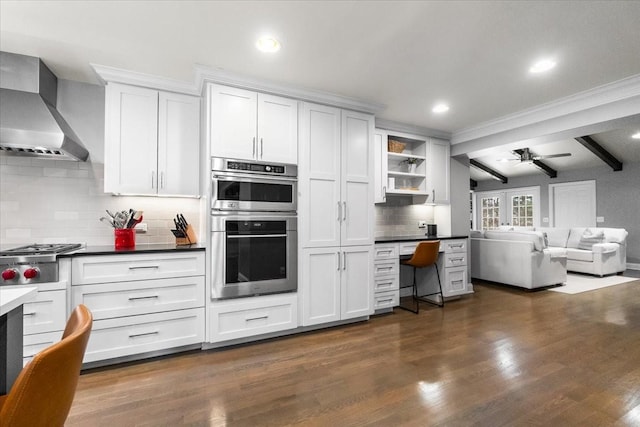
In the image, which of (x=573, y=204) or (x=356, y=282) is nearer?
(x=356, y=282)

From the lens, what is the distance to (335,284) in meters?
3.17

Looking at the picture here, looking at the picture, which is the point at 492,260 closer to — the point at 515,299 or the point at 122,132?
the point at 515,299

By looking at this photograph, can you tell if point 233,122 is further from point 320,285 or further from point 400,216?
point 400,216

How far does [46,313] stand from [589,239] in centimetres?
888

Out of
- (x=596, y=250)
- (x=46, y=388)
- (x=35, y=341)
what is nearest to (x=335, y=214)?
(x=35, y=341)

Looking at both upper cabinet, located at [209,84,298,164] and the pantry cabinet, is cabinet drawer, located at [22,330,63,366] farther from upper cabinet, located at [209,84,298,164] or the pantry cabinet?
the pantry cabinet

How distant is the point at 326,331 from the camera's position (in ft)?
10.2

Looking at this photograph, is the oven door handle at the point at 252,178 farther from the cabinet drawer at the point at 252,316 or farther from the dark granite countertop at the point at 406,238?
the dark granite countertop at the point at 406,238

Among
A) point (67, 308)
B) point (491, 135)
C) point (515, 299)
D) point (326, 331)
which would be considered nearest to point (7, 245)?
point (67, 308)

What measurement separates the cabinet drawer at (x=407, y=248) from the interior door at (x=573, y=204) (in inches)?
267

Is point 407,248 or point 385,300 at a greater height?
point 407,248

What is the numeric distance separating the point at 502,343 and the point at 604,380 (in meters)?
0.73

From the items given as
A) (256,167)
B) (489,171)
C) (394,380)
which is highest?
(489,171)

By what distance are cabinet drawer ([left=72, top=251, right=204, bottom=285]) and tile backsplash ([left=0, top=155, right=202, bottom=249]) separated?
64cm
